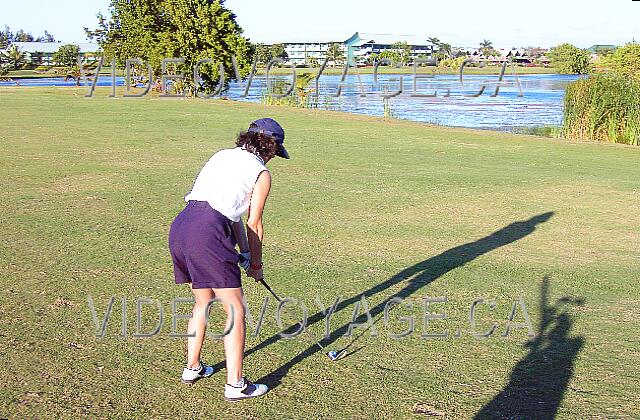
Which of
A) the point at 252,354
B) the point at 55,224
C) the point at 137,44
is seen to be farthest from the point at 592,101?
the point at 137,44

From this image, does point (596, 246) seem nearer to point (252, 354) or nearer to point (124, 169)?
point (252, 354)

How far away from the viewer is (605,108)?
72.2 feet

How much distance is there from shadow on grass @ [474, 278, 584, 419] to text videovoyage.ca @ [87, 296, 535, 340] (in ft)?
0.58

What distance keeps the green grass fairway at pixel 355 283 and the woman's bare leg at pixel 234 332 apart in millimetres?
187

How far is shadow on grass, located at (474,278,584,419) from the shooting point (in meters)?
4.76

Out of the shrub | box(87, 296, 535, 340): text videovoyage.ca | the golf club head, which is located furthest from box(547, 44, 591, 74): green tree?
the golf club head

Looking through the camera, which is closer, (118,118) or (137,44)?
(118,118)

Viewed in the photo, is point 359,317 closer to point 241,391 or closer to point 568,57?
point 241,391

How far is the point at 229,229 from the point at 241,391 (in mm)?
944

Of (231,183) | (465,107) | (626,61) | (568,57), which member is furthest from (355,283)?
(568,57)

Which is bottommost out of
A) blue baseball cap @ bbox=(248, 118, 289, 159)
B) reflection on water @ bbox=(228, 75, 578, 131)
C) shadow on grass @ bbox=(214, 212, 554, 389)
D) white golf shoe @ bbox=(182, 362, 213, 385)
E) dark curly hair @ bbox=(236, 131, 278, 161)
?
reflection on water @ bbox=(228, 75, 578, 131)

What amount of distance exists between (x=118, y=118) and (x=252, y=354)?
809 inches

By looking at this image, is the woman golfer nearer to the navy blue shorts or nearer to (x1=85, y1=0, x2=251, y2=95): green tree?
the navy blue shorts

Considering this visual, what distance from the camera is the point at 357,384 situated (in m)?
5.11
